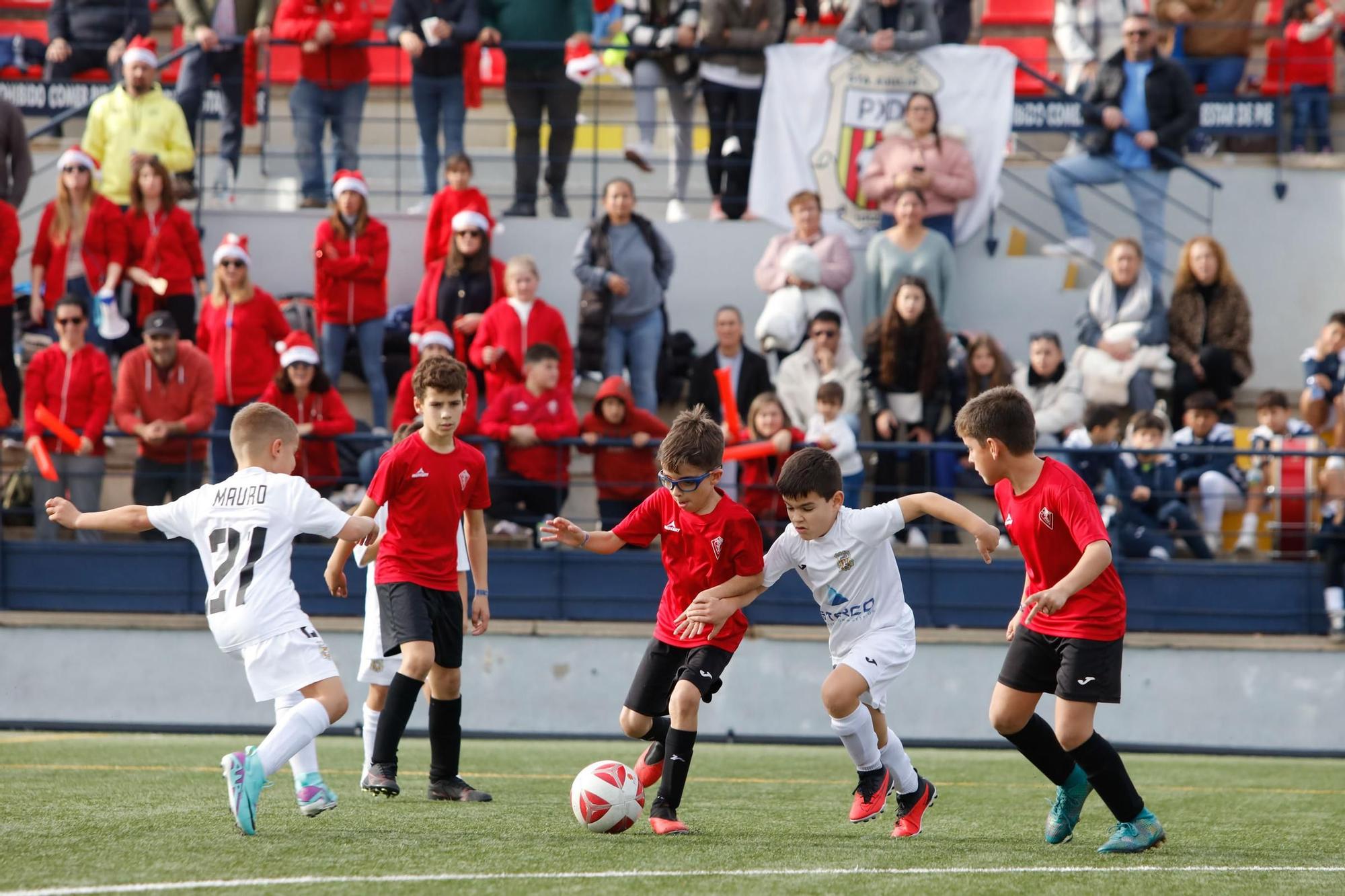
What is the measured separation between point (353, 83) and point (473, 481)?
24.0ft

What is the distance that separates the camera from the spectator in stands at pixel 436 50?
12469 mm

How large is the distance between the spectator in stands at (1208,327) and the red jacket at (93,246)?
309 inches

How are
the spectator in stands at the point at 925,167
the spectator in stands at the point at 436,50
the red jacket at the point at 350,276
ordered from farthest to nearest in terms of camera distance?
the spectator in stands at the point at 436,50
the spectator in stands at the point at 925,167
the red jacket at the point at 350,276

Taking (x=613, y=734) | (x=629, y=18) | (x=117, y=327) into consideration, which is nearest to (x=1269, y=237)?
(x=629, y=18)

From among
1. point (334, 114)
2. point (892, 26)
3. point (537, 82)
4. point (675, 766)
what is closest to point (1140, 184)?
point (892, 26)

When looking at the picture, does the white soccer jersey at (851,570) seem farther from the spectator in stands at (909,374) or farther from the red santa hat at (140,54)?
the red santa hat at (140,54)

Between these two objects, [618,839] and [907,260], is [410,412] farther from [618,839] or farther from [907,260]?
[618,839]

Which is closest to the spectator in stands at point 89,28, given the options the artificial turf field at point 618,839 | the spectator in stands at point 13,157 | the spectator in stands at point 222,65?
the spectator in stands at point 222,65

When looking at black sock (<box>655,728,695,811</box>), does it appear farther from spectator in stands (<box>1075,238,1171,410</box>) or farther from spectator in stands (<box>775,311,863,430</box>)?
spectator in stands (<box>1075,238,1171,410</box>)

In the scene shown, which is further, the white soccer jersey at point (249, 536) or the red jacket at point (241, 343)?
the red jacket at point (241, 343)

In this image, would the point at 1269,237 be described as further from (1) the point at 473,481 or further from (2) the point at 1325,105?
(1) the point at 473,481

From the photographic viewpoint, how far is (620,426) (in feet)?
34.8

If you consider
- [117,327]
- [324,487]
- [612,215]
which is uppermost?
[612,215]

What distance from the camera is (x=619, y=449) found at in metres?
10.6
